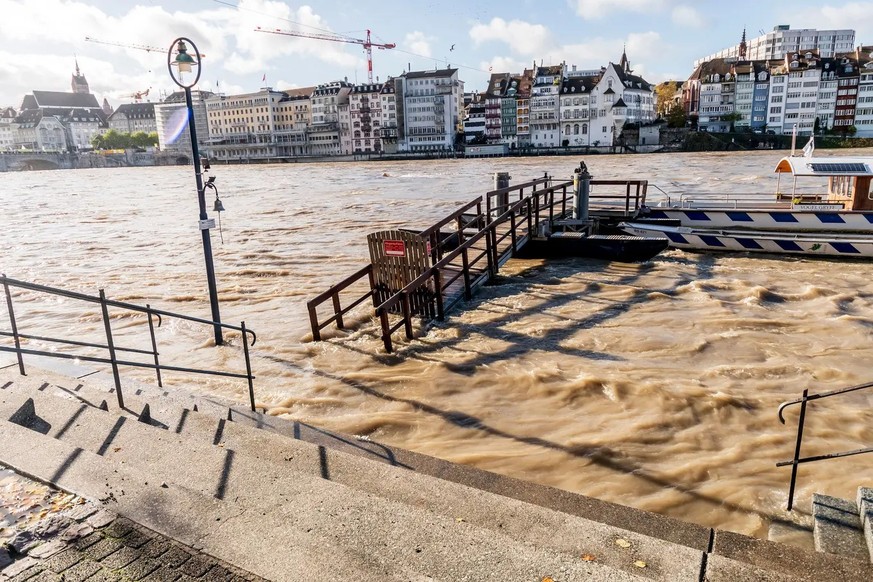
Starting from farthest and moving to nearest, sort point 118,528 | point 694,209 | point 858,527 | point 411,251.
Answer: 1. point 694,209
2. point 411,251
3. point 858,527
4. point 118,528

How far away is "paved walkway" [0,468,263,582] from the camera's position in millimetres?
3080

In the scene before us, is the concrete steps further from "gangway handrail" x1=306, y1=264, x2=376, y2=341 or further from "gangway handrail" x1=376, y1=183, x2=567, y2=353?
"gangway handrail" x1=306, y1=264, x2=376, y2=341

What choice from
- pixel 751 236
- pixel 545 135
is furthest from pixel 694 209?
pixel 545 135

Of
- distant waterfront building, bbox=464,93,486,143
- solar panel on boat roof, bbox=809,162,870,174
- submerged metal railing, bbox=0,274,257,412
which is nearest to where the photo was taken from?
submerged metal railing, bbox=0,274,257,412

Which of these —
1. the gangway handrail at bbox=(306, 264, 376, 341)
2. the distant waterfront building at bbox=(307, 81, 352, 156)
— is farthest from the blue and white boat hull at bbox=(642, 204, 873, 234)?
the distant waterfront building at bbox=(307, 81, 352, 156)

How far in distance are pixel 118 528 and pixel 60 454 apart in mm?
1084

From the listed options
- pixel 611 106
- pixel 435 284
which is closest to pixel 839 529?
pixel 435 284

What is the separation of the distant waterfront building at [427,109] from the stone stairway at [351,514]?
132546 mm

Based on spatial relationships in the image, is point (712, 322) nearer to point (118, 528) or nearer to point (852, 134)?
point (118, 528)

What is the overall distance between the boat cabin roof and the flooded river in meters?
3.16

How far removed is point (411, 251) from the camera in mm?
11570

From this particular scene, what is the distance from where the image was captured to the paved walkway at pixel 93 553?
10.1ft

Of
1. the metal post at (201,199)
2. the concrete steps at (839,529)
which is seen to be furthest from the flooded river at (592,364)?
the metal post at (201,199)

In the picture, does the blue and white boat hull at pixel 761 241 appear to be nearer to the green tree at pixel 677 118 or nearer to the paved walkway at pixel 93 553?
the paved walkway at pixel 93 553
